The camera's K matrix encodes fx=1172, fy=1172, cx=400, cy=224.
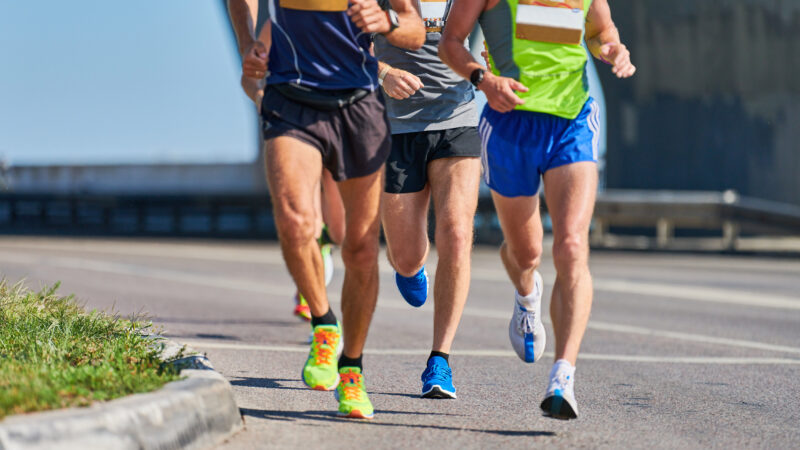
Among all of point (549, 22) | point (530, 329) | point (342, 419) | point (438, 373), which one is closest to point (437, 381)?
point (438, 373)

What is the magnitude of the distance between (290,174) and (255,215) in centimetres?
2285

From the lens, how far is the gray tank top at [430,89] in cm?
587

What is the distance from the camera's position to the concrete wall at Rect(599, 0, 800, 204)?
25859mm

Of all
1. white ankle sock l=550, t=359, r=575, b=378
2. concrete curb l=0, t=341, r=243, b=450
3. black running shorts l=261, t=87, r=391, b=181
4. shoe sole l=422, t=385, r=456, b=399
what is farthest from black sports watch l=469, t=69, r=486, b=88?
concrete curb l=0, t=341, r=243, b=450

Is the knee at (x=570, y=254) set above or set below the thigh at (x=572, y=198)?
below

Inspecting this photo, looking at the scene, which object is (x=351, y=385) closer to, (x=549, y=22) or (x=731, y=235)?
(x=549, y=22)

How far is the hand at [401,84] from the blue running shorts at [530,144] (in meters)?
0.37

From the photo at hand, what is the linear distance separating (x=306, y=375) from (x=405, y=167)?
1515 millimetres

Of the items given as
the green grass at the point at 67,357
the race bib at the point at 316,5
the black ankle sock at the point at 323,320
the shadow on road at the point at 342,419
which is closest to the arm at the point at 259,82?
the race bib at the point at 316,5

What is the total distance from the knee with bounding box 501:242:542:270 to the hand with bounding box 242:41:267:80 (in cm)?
155

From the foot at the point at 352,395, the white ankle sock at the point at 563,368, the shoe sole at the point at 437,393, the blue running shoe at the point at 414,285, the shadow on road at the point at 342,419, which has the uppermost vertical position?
the white ankle sock at the point at 563,368

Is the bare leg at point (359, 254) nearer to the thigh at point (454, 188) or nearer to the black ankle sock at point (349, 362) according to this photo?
the black ankle sock at point (349, 362)

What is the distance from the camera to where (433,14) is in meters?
5.89

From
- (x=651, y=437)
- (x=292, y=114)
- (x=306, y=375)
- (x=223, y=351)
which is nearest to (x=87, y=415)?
(x=306, y=375)
